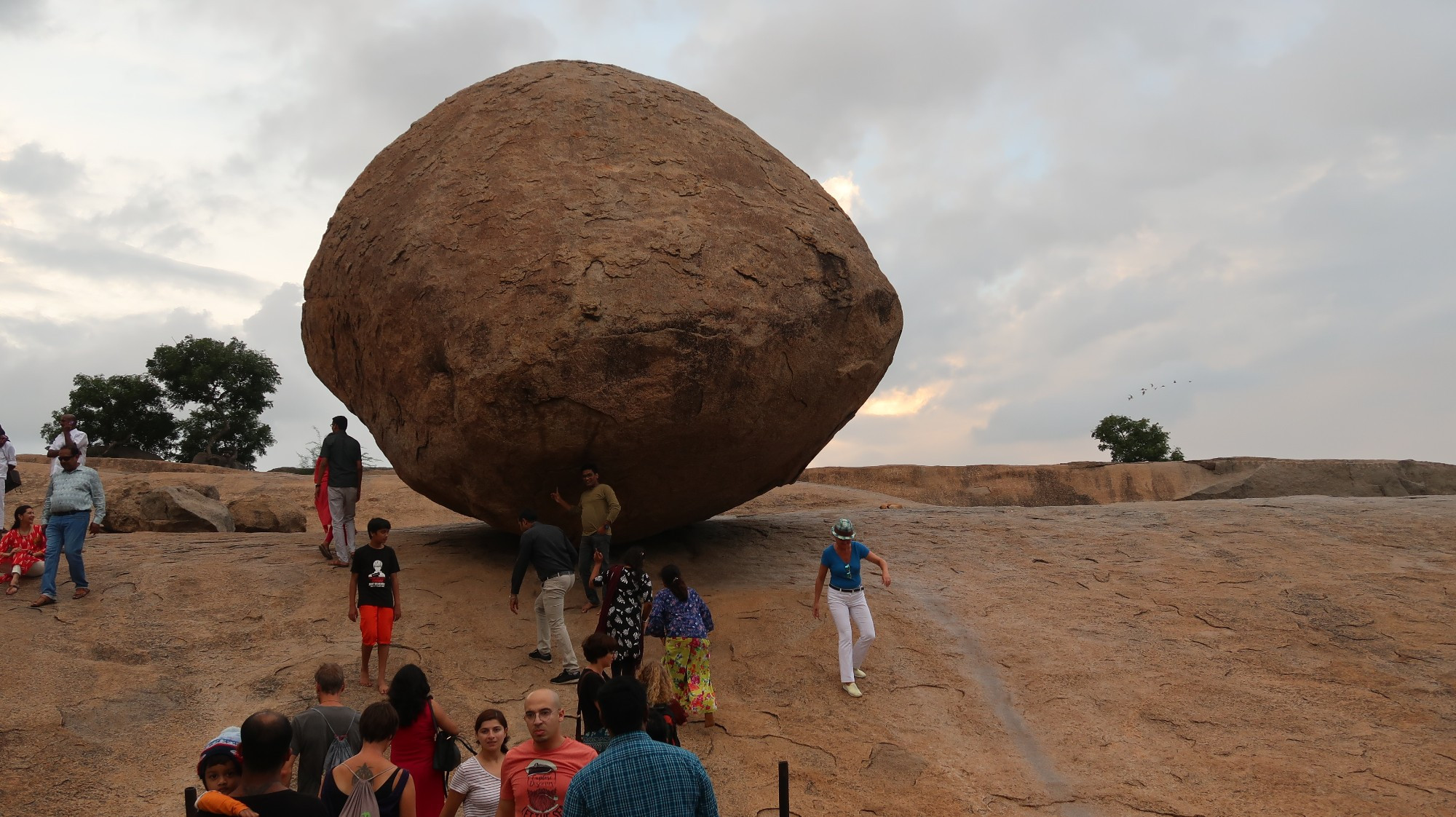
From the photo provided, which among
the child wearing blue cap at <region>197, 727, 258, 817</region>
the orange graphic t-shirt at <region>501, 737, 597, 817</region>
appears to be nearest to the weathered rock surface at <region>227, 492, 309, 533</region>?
the child wearing blue cap at <region>197, 727, 258, 817</region>

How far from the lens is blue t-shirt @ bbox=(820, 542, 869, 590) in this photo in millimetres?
6203

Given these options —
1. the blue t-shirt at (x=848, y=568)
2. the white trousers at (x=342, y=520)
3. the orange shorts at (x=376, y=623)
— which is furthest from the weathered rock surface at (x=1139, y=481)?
the orange shorts at (x=376, y=623)

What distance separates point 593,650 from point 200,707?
2.96 m

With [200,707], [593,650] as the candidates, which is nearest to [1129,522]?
[593,650]

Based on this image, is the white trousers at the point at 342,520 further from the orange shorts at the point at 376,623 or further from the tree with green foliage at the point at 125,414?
the tree with green foliage at the point at 125,414

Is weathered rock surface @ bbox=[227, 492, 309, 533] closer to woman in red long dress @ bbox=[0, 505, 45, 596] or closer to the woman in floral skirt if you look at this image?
woman in red long dress @ bbox=[0, 505, 45, 596]

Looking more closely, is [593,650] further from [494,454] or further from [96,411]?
[96,411]

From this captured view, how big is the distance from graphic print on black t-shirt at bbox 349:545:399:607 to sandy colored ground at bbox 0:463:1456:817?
0.58m

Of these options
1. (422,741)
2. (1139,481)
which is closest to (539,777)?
(422,741)

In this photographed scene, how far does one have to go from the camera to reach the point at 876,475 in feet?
60.0

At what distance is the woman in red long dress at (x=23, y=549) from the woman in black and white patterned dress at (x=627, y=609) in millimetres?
4190

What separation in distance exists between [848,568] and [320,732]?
341cm

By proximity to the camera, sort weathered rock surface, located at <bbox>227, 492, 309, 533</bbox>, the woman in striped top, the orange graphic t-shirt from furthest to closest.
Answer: weathered rock surface, located at <bbox>227, 492, 309, 533</bbox> < the woman in striped top < the orange graphic t-shirt

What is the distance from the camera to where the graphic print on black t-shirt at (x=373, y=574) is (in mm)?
5832
